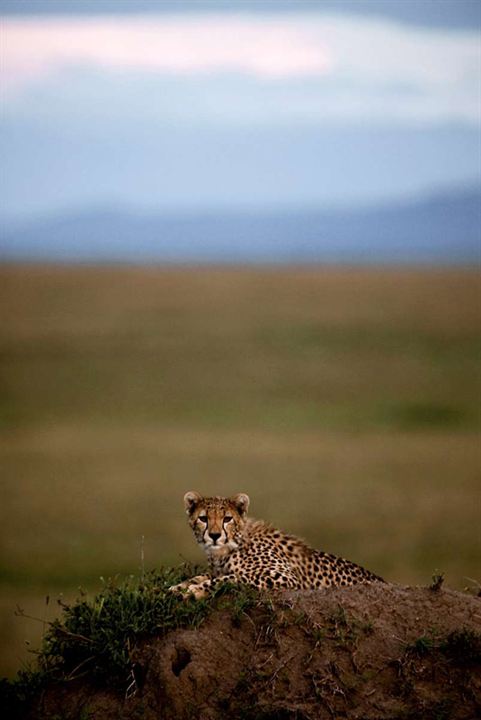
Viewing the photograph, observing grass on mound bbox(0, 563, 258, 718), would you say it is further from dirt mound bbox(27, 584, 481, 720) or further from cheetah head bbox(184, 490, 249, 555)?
cheetah head bbox(184, 490, 249, 555)

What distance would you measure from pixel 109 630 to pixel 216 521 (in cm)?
104

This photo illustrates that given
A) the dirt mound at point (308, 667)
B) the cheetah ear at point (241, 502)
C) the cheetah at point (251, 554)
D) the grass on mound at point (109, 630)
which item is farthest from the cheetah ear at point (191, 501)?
the dirt mound at point (308, 667)

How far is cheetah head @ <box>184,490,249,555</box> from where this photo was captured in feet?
27.3

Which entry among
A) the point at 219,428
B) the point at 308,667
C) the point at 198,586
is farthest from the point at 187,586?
the point at 219,428

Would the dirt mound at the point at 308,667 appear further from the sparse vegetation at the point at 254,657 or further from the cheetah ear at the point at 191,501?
the cheetah ear at the point at 191,501

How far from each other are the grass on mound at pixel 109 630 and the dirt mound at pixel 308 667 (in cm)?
5

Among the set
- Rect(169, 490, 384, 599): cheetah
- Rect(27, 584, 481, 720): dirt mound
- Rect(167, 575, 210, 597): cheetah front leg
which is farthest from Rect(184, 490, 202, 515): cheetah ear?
Rect(27, 584, 481, 720): dirt mound

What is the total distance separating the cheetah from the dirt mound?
1.86 feet

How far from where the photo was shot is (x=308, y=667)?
7.34 m

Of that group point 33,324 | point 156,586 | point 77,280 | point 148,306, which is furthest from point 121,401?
point 156,586

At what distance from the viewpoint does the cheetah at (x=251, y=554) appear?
816 cm

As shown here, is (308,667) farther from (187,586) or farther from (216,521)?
(216,521)

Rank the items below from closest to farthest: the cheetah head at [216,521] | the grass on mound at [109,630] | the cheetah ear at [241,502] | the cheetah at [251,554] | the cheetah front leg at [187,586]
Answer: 1. the grass on mound at [109,630]
2. the cheetah front leg at [187,586]
3. the cheetah at [251,554]
4. the cheetah head at [216,521]
5. the cheetah ear at [241,502]

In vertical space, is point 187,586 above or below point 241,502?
below
